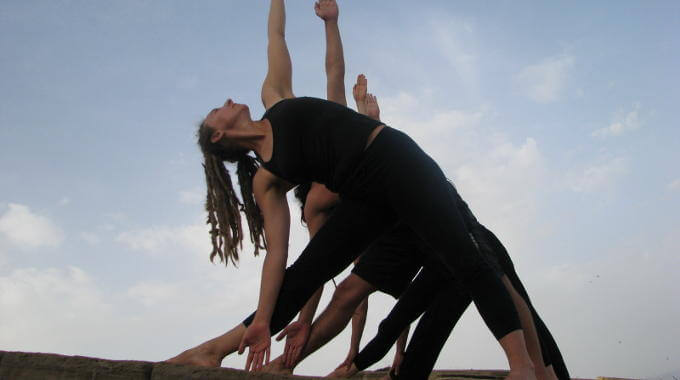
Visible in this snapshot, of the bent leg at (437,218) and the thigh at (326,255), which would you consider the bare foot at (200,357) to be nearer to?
the thigh at (326,255)

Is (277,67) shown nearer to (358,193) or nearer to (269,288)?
(358,193)

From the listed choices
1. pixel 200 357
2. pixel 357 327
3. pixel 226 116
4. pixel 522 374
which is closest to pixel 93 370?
pixel 200 357

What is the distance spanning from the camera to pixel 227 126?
3.19m

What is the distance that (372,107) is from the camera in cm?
509

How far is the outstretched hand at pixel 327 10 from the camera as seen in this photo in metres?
4.04

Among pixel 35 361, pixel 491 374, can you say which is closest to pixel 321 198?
pixel 35 361

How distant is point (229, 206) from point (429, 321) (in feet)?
4.29

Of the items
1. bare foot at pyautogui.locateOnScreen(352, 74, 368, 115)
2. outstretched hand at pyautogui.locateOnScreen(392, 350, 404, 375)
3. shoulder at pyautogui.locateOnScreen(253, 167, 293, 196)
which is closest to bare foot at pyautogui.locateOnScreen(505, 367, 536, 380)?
outstretched hand at pyautogui.locateOnScreen(392, 350, 404, 375)

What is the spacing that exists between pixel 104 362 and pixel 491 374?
473cm

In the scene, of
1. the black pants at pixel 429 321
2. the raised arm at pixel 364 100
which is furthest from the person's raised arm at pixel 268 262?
the raised arm at pixel 364 100

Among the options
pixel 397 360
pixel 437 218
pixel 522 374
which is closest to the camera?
pixel 522 374

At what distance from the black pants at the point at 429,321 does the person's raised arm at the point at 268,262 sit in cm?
92

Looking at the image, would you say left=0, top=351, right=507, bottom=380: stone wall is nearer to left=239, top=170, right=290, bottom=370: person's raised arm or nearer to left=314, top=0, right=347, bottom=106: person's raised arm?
left=239, top=170, right=290, bottom=370: person's raised arm

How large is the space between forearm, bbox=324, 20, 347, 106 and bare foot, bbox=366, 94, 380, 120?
104cm
